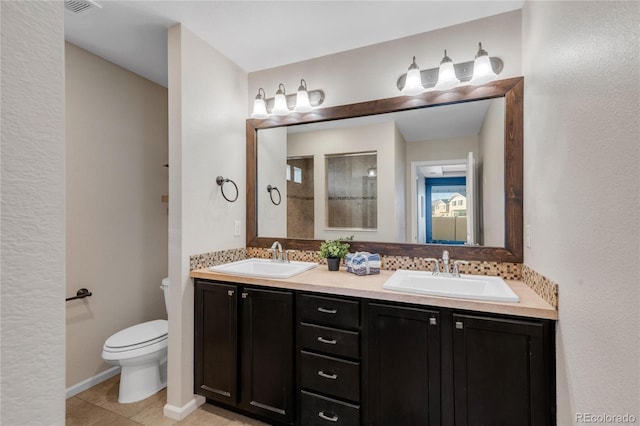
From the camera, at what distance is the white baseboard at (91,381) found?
2127mm

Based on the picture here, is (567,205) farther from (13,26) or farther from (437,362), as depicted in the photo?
(13,26)

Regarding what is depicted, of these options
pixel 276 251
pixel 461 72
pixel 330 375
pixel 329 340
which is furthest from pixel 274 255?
pixel 461 72

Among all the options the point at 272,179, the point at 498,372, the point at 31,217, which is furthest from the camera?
the point at 272,179

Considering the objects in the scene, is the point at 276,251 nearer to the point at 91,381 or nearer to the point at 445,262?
the point at 445,262

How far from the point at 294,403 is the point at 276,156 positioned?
183cm

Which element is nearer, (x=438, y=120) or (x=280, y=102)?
(x=438, y=120)

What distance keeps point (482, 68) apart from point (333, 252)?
4.86ft

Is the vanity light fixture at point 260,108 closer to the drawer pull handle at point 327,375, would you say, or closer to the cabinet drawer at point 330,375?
the cabinet drawer at point 330,375

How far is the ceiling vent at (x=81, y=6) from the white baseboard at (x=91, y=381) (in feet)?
8.30

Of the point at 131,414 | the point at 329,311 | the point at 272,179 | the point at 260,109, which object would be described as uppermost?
the point at 260,109

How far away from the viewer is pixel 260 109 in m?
2.41

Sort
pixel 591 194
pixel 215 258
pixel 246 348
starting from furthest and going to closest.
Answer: pixel 215 258 → pixel 246 348 → pixel 591 194

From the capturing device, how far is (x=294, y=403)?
175 cm

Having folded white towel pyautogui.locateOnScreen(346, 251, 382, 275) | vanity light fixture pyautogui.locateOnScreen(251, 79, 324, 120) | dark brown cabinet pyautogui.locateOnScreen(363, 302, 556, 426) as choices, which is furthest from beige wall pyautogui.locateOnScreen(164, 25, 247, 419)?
dark brown cabinet pyautogui.locateOnScreen(363, 302, 556, 426)
